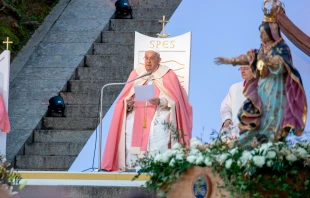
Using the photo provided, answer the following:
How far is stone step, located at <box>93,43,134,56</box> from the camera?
19953 mm

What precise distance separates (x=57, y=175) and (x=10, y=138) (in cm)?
517

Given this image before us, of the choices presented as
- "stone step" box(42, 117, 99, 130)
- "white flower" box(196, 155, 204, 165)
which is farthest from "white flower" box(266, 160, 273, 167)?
"stone step" box(42, 117, 99, 130)

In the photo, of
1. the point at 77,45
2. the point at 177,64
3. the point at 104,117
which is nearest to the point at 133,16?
the point at 77,45

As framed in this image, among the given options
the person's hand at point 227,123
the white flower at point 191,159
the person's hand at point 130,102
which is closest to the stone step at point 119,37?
the person's hand at point 130,102

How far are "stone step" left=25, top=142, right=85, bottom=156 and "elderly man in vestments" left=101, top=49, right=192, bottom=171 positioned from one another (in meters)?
2.26

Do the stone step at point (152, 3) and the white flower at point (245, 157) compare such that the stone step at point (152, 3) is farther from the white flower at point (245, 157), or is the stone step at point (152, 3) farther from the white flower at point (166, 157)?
the white flower at point (245, 157)

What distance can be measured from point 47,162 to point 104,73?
2.15 m

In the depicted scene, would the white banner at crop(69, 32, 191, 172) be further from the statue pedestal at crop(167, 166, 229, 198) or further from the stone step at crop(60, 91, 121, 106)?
the statue pedestal at crop(167, 166, 229, 198)

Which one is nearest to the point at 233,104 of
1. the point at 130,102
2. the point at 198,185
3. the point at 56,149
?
the point at 130,102

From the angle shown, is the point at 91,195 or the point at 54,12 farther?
the point at 54,12

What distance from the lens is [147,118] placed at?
52.0 feet

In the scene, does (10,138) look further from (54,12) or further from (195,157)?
(195,157)

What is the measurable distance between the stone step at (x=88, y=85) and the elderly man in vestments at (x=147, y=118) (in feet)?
10.7

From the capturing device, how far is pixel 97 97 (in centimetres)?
1919
